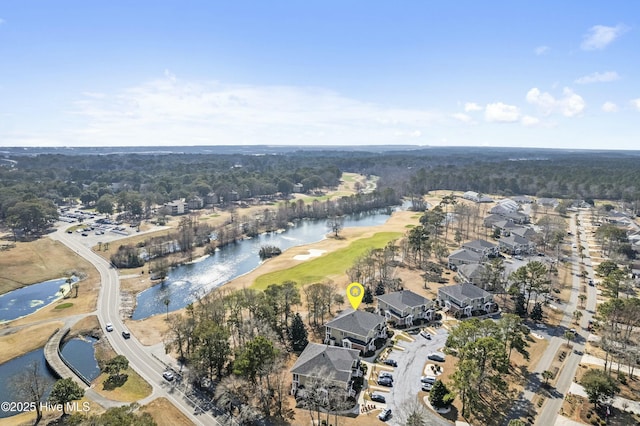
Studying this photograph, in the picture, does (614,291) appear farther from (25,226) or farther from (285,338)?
(25,226)

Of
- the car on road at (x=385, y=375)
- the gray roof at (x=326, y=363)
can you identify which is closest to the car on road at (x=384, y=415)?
the gray roof at (x=326, y=363)

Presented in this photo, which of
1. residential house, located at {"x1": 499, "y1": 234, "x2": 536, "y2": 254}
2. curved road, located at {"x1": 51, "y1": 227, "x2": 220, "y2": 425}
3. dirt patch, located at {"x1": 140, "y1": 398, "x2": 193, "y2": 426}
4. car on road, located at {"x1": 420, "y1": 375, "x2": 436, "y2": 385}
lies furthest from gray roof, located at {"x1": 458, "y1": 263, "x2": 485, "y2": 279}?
dirt patch, located at {"x1": 140, "y1": 398, "x2": 193, "y2": 426}

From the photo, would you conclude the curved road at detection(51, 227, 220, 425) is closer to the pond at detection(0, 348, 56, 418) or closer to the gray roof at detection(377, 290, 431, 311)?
the pond at detection(0, 348, 56, 418)

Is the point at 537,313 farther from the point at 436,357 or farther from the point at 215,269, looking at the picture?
the point at 215,269

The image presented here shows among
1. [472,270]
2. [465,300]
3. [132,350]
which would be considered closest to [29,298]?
[132,350]

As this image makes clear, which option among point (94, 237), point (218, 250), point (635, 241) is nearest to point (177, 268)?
point (218, 250)
